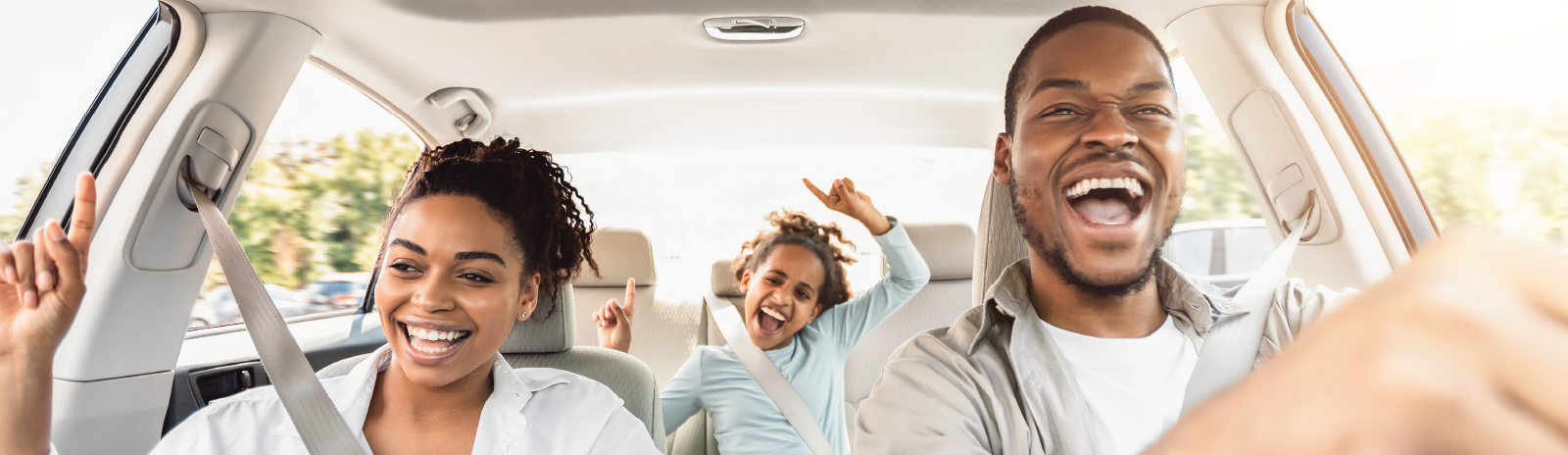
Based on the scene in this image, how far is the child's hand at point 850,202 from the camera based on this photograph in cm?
177

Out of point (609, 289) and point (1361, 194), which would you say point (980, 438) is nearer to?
point (1361, 194)

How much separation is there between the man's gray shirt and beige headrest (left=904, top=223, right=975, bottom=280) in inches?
57.1

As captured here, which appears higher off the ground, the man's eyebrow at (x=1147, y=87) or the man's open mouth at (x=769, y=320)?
the man's eyebrow at (x=1147, y=87)

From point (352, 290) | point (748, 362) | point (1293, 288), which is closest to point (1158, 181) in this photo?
point (1293, 288)

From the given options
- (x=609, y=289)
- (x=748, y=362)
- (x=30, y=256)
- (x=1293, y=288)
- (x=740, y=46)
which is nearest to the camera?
(x=30, y=256)

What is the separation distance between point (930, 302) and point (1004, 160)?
4.88ft

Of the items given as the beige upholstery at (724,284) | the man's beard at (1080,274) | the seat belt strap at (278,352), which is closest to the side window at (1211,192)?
the man's beard at (1080,274)

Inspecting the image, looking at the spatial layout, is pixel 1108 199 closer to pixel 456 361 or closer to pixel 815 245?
pixel 456 361

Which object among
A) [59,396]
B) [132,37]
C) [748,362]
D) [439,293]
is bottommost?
[748,362]

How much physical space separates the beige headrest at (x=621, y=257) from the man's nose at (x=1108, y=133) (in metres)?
1.91

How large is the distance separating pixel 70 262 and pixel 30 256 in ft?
0.15

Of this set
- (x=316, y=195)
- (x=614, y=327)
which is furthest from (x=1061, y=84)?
(x=316, y=195)

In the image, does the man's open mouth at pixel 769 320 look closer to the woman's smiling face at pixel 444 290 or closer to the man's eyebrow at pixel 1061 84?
the woman's smiling face at pixel 444 290

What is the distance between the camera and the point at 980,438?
1.04 meters
